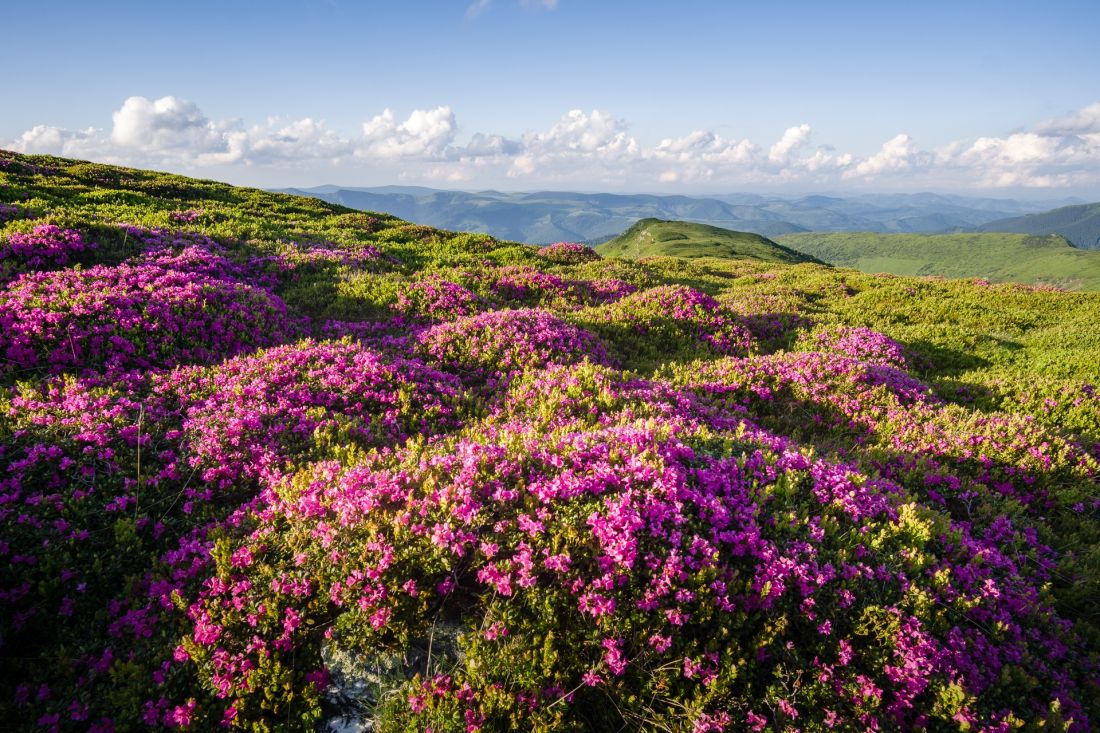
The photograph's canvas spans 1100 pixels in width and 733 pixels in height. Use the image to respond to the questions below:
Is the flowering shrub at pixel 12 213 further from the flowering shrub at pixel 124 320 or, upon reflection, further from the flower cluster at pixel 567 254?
the flower cluster at pixel 567 254

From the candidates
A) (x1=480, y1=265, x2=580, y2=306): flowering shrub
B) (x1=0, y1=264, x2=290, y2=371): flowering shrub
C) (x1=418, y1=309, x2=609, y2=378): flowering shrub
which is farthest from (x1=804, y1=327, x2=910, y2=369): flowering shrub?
(x1=0, y1=264, x2=290, y2=371): flowering shrub

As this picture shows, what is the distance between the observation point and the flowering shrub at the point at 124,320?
9.94 meters

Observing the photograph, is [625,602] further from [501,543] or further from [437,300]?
[437,300]

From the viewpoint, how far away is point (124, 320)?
10797mm

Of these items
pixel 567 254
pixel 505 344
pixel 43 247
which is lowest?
pixel 505 344

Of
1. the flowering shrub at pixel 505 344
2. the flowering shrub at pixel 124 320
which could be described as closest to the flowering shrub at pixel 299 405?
the flowering shrub at pixel 505 344

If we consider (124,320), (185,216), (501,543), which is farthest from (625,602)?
(185,216)

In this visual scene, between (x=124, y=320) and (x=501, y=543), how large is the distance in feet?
34.4

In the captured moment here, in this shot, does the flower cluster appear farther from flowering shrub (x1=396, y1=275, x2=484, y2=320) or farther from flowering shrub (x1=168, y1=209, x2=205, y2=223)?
flowering shrub (x1=168, y1=209, x2=205, y2=223)

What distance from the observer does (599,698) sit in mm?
4629

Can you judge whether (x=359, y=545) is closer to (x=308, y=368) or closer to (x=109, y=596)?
(x=109, y=596)

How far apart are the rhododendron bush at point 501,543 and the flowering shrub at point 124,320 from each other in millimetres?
65

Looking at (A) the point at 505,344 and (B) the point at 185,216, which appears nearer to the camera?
(A) the point at 505,344

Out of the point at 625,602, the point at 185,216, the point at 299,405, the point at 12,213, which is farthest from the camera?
the point at 185,216
